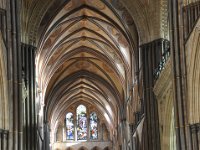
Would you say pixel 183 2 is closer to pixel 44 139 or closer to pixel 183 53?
pixel 183 53

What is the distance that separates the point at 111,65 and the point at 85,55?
293 cm

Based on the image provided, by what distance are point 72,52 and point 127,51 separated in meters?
6.31

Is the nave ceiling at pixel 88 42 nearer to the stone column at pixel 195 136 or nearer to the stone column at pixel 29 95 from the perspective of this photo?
the stone column at pixel 29 95

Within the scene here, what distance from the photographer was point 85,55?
43500mm

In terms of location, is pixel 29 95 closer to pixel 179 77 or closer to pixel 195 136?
pixel 179 77

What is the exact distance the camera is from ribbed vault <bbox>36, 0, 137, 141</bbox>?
34406 millimetres

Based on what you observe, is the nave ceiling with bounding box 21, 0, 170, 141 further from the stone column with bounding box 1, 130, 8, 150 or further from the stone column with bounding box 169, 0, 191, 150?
the stone column with bounding box 1, 130, 8, 150

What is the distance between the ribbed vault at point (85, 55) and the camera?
34.4 meters

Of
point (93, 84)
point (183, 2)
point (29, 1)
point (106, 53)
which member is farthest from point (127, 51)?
point (183, 2)

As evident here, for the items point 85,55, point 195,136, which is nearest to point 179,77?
point 195,136

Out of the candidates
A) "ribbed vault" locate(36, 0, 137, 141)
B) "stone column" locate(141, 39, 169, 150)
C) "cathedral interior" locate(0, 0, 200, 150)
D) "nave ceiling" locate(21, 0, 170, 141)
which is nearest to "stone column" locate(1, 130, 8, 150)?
"cathedral interior" locate(0, 0, 200, 150)

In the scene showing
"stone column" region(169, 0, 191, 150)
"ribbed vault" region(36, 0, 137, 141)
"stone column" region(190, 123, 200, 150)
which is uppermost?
"ribbed vault" region(36, 0, 137, 141)

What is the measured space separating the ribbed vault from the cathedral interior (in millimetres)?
76

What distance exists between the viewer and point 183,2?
2006 cm
